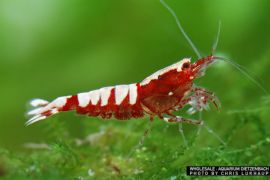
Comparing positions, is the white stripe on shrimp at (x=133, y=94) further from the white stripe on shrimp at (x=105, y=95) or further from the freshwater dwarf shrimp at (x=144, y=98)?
the white stripe on shrimp at (x=105, y=95)

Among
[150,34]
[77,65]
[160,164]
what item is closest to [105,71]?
[77,65]

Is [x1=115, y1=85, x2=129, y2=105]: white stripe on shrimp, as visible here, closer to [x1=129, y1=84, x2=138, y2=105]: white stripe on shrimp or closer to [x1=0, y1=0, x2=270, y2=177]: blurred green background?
[x1=129, y1=84, x2=138, y2=105]: white stripe on shrimp

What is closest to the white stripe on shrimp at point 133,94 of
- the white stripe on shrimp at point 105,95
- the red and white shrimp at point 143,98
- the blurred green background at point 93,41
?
the red and white shrimp at point 143,98

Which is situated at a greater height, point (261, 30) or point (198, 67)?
point (261, 30)

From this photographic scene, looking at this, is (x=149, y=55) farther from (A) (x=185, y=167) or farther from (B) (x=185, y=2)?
(A) (x=185, y=167)

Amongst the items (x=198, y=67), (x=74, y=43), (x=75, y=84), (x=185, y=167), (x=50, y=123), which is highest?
(x=74, y=43)

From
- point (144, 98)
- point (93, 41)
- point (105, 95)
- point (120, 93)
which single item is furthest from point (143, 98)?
point (93, 41)

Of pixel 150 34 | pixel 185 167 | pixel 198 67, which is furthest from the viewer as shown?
pixel 150 34
